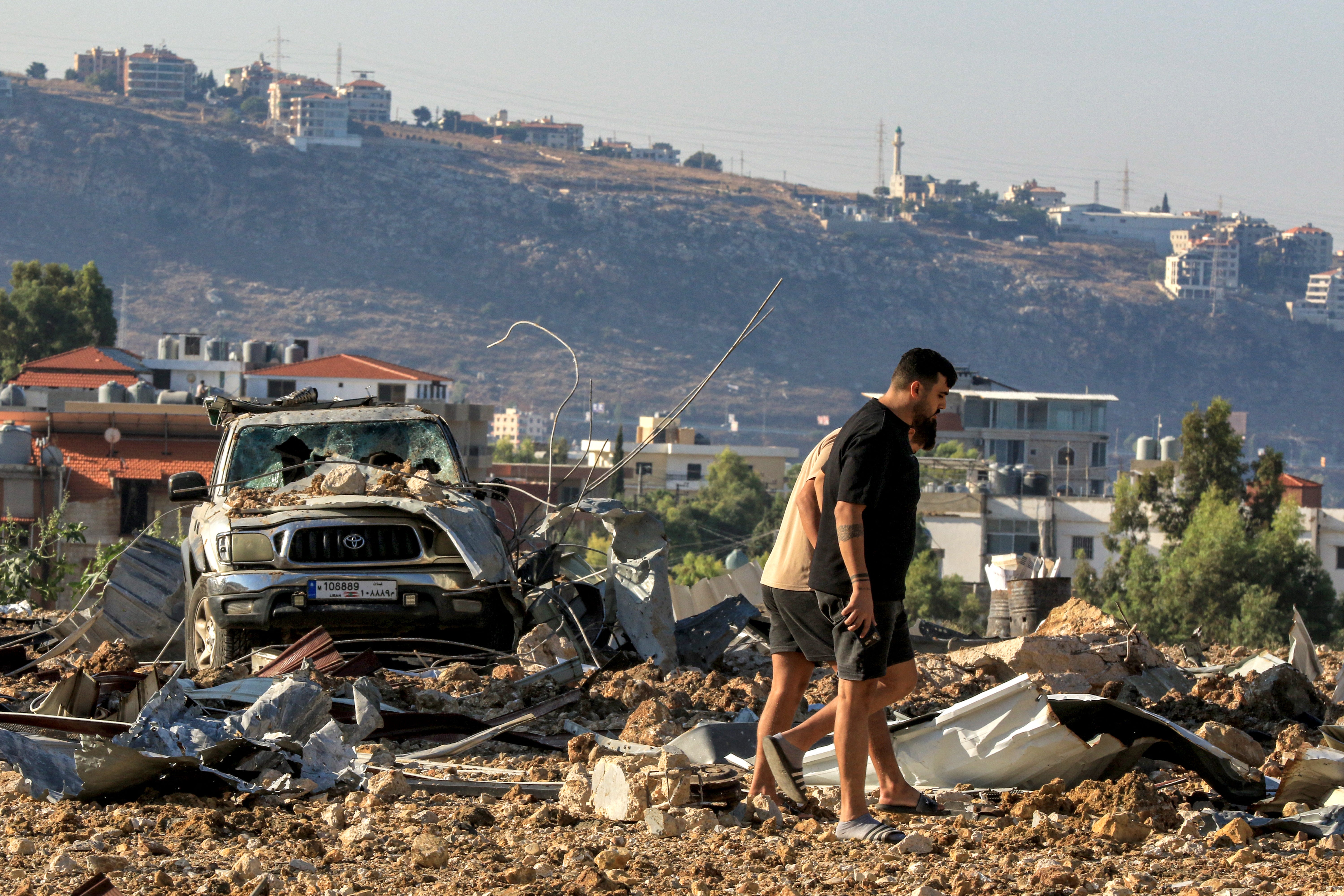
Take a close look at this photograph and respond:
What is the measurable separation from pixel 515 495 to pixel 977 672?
34522 mm

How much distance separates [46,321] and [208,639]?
3586 inches

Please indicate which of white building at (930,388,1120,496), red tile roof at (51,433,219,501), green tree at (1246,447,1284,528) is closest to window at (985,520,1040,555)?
green tree at (1246,447,1284,528)

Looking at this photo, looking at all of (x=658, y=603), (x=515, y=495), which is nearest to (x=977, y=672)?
(x=658, y=603)

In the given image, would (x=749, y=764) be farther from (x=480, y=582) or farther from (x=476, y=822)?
(x=480, y=582)

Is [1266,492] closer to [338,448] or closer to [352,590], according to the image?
[338,448]

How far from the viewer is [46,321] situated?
310ft

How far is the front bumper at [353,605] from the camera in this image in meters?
9.34

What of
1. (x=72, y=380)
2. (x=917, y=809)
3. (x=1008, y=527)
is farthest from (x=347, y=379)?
(x=917, y=809)

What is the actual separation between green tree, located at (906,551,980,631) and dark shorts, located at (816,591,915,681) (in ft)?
209

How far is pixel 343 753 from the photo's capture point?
6.07 meters

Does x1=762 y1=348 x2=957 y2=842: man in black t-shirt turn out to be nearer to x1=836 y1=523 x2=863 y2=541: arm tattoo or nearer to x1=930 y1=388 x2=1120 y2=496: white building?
Answer: x1=836 y1=523 x2=863 y2=541: arm tattoo

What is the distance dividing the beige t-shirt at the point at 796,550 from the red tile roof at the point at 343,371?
82.3 meters

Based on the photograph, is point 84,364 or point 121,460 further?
point 84,364

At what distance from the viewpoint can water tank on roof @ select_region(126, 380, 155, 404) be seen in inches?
2425
